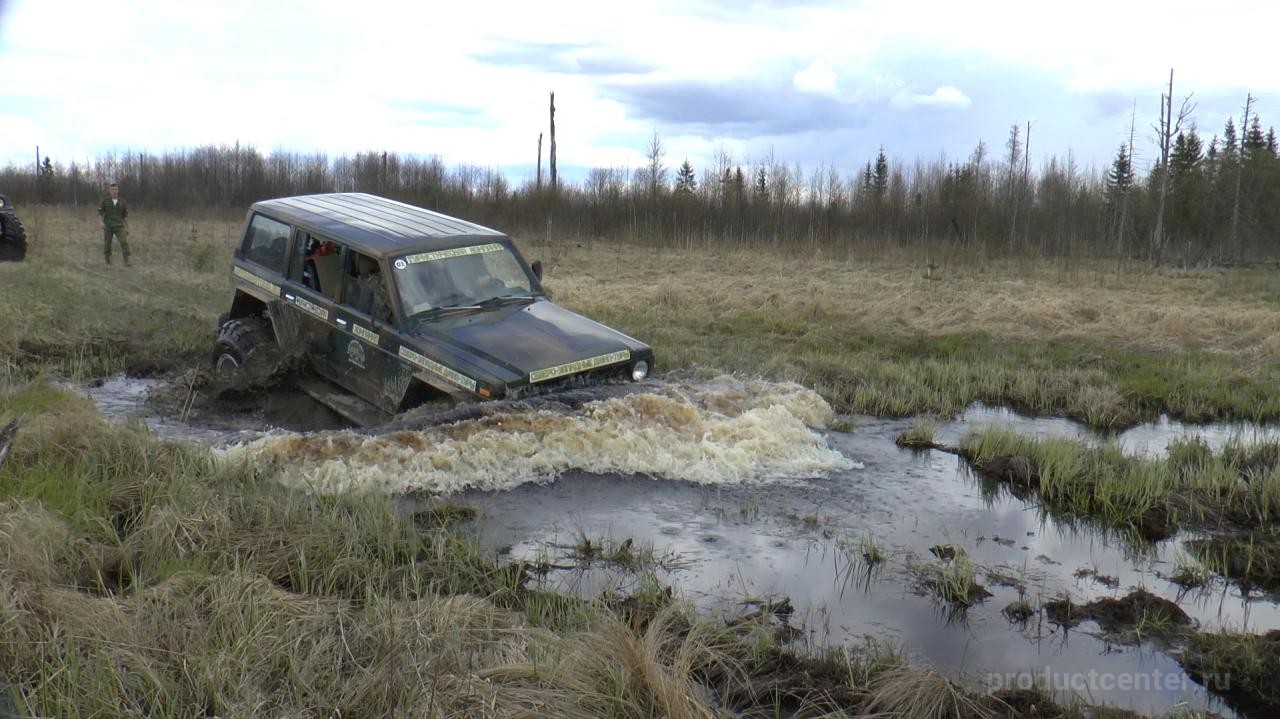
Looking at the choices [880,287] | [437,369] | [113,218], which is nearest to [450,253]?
[437,369]

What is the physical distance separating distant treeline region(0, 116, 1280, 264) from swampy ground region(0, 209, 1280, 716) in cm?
2657

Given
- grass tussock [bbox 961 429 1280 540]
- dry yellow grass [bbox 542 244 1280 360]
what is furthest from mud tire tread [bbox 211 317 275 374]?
dry yellow grass [bbox 542 244 1280 360]

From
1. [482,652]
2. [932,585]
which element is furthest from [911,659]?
[482,652]

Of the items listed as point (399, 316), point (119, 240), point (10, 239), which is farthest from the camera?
point (119, 240)

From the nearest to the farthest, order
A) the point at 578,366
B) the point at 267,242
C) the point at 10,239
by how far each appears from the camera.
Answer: the point at 578,366
the point at 267,242
the point at 10,239

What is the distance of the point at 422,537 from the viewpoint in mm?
5969

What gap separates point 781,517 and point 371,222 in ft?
15.2

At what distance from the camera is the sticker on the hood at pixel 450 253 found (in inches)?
335

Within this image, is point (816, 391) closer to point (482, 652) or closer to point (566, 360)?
point (566, 360)

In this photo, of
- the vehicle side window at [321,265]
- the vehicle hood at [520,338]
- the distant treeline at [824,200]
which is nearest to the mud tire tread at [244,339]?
the vehicle side window at [321,265]

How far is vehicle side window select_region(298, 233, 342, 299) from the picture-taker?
8.92m

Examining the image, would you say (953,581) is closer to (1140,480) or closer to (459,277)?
(1140,480)

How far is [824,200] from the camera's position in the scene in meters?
46.0

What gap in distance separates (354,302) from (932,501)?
487 centimetres
